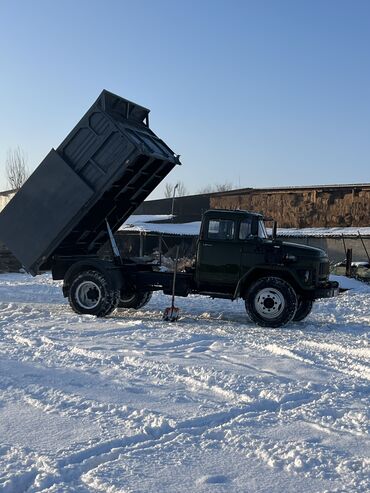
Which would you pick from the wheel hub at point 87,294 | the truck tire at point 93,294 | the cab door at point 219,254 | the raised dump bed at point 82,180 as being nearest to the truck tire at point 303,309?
the cab door at point 219,254

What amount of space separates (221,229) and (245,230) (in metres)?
0.47

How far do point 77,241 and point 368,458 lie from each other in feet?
28.5

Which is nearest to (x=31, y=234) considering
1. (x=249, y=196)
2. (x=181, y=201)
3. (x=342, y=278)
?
(x=342, y=278)

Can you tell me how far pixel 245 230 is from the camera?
35.1 ft

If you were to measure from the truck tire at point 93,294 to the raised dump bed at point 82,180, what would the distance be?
85 centimetres

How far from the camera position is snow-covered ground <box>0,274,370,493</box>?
3.77m

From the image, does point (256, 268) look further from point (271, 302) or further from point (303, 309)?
point (303, 309)

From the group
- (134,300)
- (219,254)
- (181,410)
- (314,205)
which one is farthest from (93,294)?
(314,205)

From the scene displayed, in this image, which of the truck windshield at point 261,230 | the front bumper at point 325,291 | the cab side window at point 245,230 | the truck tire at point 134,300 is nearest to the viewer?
the front bumper at point 325,291

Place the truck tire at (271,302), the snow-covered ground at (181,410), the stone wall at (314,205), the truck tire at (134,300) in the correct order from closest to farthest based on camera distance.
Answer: the snow-covered ground at (181,410) → the truck tire at (271,302) → the truck tire at (134,300) → the stone wall at (314,205)

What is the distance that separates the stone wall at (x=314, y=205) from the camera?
2967cm

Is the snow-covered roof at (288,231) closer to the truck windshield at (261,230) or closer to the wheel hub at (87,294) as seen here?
the wheel hub at (87,294)

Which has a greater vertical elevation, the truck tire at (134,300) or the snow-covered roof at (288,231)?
the snow-covered roof at (288,231)

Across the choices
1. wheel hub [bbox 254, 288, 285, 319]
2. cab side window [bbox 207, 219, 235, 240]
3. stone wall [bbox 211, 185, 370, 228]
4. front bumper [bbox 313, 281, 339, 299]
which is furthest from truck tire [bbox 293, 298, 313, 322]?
stone wall [bbox 211, 185, 370, 228]
